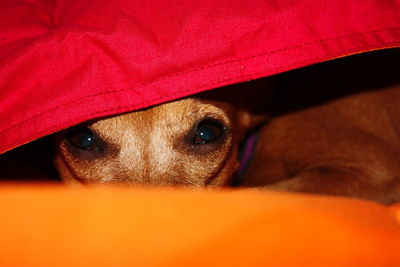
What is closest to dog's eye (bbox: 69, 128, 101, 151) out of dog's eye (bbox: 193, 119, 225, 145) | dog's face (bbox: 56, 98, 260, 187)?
dog's face (bbox: 56, 98, 260, 187)

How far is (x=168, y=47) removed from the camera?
1095 mm

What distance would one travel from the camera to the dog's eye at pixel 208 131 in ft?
4.63

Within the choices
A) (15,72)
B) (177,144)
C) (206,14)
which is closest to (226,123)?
(177,144)

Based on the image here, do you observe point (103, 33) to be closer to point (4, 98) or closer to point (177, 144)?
point (4, 98)

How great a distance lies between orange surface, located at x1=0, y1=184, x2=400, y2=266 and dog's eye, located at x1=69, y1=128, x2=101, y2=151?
29.2 inches

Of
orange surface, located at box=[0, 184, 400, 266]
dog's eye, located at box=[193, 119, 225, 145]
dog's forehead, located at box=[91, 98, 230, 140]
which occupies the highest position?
dog's forehead, located at box=[91, 98, 230, 140]

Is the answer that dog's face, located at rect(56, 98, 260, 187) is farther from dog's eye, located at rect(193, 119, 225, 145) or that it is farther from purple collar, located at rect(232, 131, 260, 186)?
purple collar, located at rect(232, 131, 260, 186)

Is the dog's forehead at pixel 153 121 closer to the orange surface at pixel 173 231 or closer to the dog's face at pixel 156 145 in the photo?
the dog's face at pixel 156 145

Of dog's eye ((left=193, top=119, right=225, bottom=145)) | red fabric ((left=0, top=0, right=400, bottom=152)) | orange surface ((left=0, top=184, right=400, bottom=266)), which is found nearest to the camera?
orange surface ((left=0, top=184, right=400, bottom=266))

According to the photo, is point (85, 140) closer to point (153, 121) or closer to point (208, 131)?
point (153, 121)

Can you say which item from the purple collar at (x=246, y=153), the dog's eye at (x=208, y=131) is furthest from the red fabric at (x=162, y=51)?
the purple collar at (x=246, y=153)

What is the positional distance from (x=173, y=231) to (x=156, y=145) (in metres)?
0.73

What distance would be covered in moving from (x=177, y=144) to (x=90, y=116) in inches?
14.9

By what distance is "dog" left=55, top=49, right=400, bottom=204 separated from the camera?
134 cm
